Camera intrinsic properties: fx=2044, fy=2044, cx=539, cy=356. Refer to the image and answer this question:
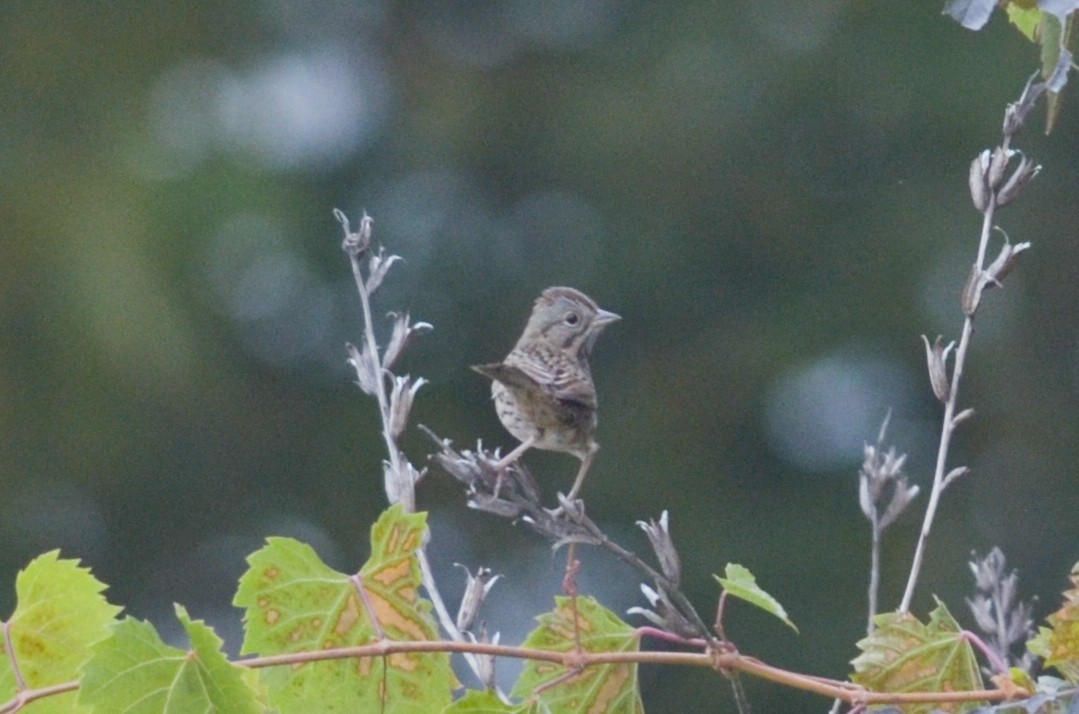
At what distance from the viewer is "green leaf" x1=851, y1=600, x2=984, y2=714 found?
168 centimetres

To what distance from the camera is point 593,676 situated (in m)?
1.68

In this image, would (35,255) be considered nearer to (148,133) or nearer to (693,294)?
(148,133)

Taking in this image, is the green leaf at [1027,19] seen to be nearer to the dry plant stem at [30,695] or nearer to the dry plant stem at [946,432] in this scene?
the dry plant stem at [946,432]

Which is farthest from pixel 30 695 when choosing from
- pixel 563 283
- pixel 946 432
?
pixel 563 283

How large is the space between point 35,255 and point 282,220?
1450 mm

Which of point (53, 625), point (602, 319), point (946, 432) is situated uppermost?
point (946, 432)

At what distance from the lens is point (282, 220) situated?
440 inches

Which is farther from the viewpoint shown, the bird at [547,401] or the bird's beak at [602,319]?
the bird's beak at [602,319]

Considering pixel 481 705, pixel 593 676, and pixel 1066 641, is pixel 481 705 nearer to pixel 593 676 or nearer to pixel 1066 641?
pixel 593 676

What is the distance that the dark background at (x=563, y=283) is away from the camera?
1047cm

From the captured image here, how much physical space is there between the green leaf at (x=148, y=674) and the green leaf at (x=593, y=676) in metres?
0.25

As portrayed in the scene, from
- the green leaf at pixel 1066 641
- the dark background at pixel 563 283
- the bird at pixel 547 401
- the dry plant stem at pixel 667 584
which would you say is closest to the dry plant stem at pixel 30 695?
the dry plant stem at pixel 667 584

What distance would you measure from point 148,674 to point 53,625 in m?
0.20

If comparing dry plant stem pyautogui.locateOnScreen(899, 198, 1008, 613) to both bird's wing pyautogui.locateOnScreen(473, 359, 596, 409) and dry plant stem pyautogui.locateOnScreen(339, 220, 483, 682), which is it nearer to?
dry plant stem pyautogui.locateOnScreen(339, 220, 483, 682)
